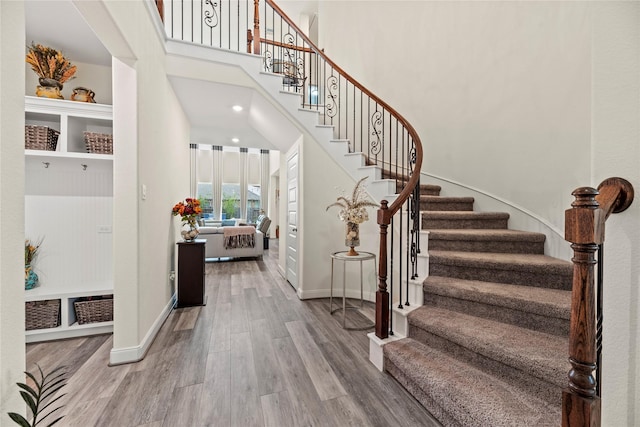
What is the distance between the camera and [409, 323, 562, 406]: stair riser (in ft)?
4.21

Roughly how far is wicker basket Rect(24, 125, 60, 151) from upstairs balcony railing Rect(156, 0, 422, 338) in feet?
5.64

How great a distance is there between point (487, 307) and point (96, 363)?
293 centimetres

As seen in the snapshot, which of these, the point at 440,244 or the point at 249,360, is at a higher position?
the point at 440,244

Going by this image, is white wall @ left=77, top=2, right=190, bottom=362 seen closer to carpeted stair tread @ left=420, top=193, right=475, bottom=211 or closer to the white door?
the white door

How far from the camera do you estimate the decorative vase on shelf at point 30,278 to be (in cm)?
235

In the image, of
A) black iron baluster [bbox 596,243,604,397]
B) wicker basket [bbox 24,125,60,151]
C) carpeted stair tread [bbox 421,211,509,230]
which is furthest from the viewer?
carpeted stair tread [bbox 421,211,509,230]

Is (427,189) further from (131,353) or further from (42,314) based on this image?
(42,314)

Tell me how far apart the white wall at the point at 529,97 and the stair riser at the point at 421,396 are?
73 centimetres

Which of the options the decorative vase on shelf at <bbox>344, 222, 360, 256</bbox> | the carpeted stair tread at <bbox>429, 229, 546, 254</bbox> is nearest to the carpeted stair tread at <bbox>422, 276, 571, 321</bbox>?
the carpeted stair tread at <bbox>429, 229, 546, 254</bbox>

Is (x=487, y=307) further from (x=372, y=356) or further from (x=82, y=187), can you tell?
(x=82, y=187)

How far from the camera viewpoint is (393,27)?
4.16m

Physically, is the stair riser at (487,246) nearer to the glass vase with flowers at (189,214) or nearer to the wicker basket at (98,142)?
the glass vase with flowers at (189,214)

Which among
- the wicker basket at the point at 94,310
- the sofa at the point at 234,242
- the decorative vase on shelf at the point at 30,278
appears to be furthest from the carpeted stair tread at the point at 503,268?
the sofa at the point at 234,242

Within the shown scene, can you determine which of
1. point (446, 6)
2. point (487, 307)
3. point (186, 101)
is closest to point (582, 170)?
point (487, 307)
